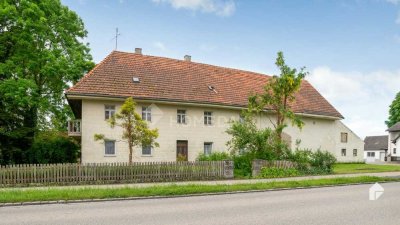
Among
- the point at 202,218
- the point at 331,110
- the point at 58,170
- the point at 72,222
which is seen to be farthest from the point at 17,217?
the point at 331,110

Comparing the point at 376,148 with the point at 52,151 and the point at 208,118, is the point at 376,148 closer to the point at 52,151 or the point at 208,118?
the point at 208,118

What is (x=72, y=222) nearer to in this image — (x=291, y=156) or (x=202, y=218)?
(x=202, y=218)

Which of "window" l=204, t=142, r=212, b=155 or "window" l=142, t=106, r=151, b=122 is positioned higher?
"window" l=142, t=106, r=151, b=122

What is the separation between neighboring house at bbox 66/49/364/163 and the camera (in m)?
24.8

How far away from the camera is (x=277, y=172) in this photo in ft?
64.7

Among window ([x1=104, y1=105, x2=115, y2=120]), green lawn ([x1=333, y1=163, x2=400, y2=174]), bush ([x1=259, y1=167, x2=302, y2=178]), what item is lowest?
green lawn ([x1=333, y1=163, x2=400, y2=174])

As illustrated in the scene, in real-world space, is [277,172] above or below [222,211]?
below

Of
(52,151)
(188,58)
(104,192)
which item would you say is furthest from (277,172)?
(188,58)

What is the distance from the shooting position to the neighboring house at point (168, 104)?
81.3 feet

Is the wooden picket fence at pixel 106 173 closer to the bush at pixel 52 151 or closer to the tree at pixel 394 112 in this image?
the bush at pixel 52 151

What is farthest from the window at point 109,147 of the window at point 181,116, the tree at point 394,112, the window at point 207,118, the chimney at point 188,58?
the tree at point 394,112

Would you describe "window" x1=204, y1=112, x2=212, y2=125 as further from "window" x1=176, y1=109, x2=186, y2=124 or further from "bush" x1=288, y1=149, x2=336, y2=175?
"bush" x1=288, y1=149, x2=336, y2=175

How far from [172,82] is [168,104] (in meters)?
2.40

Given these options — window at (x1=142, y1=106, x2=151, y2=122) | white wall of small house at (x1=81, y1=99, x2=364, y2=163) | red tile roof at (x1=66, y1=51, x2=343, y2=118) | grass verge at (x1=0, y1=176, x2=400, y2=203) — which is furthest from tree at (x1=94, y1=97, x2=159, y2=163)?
window at (x1=142, y1=106, x2=151, y2=122)
